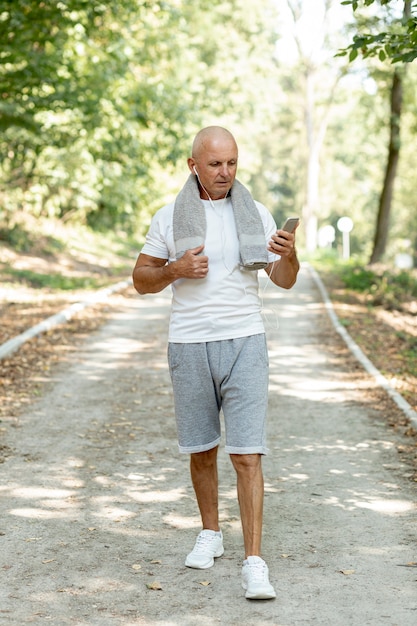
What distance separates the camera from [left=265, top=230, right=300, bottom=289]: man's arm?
441 centimetres

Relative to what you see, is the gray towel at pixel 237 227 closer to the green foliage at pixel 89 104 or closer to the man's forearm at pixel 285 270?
the man's forearm at pixel 285 270

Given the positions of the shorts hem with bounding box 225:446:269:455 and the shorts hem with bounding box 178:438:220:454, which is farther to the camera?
the shorts hem with bounding box 178:438:220:454

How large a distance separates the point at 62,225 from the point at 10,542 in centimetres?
2464

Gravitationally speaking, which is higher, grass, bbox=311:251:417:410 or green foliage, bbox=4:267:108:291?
green foliage, bbox=4:267:108:291

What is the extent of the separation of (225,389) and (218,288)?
0.49 meters

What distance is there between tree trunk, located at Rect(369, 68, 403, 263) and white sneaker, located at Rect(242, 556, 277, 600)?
62.7 feet

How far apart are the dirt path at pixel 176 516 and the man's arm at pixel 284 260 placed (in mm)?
1458

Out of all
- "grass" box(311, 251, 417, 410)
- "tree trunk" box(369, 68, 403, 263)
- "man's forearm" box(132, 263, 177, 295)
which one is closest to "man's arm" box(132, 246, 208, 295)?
"man's forearm" box(132, 263, 177, 295)

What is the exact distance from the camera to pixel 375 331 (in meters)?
14.1

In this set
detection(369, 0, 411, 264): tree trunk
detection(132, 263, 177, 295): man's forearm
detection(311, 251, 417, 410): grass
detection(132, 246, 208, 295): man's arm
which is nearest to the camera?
detection(132, 246, 208, 295): man's arm

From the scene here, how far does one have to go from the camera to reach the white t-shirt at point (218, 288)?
453 cm

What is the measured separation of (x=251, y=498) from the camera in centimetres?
455

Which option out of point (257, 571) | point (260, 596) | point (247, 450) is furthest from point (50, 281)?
point (260, 596)

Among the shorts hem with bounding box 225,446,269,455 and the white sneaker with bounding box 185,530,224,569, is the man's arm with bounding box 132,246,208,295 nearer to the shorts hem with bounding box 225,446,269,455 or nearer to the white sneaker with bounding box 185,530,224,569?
the shorts hem with bounding box 225,446,269,455
